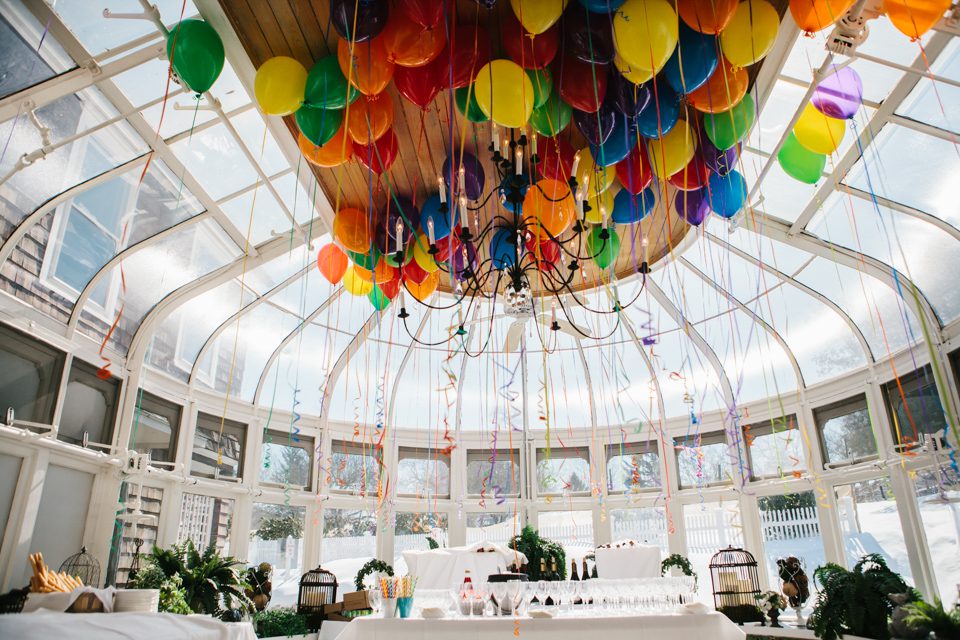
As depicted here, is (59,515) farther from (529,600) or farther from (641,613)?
(641,613)

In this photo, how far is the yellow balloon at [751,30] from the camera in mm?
3393

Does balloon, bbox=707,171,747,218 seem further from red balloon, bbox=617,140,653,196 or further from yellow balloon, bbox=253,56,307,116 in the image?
yellow balloon, bbox=253,56,307,116

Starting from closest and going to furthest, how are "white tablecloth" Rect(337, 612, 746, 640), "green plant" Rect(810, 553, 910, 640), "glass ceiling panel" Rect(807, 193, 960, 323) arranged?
"white tablecloth" Rect(337, 612, 746, 640) < "green plant" Rect(810, 553, 910, 640) < "glass ceiling panel" Rect(807, 193, 960, 323)

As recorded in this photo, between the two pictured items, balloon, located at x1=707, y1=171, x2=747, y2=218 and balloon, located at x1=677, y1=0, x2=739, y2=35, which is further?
balloon, located at x1=707, y1=171, x2=747, y2=218

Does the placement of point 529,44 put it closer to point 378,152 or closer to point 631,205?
point 378,152

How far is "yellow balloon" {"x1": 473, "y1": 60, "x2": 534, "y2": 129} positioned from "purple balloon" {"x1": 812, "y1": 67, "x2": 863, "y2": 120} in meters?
2.07

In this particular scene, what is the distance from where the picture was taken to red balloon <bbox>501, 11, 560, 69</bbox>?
11.7 feet

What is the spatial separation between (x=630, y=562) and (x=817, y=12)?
5948 millimetres

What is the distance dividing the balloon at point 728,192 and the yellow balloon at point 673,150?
0.39 m

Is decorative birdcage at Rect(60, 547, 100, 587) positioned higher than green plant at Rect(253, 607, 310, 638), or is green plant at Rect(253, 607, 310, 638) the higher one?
decorative birdcage at Rect(60, 547, 100, 587)

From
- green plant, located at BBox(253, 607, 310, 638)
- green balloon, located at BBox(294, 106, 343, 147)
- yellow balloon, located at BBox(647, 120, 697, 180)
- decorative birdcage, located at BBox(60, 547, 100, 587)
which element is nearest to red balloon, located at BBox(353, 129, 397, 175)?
green balloon, located at BBox(294, 106, 343, 147)

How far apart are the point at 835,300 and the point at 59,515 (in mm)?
9020

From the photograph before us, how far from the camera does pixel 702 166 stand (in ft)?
14.2

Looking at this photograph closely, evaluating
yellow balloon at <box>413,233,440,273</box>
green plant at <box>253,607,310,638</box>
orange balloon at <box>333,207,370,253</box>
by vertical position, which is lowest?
green plant at <box>253,607,310,638</box>
